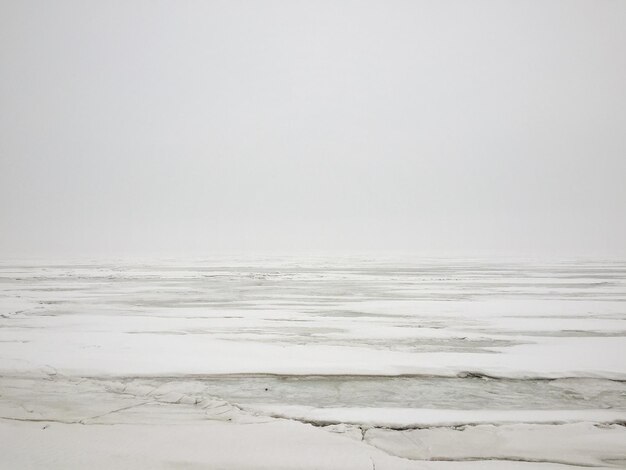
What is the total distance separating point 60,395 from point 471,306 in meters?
8.12

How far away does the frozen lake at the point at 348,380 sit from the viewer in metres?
2.88

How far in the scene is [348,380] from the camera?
441 centimetres

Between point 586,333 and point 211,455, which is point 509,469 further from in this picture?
point 586,333

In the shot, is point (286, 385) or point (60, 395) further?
point (286, 385)

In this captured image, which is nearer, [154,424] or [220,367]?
[154,424]

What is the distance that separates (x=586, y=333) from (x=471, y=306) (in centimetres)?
332

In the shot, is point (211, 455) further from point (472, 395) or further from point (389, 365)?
point (389, 365)

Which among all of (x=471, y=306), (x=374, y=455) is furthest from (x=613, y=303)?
(x=374, y=455)

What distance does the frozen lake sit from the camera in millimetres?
2881

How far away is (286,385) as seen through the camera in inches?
167

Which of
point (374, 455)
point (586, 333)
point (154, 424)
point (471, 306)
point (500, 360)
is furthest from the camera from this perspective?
point (471, 306)

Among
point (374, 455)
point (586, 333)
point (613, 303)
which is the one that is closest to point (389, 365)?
point (374, 455)

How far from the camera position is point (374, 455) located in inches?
105

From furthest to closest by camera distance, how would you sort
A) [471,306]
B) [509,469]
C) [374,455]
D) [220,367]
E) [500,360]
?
[471,306] → [500,360] → [220,367] → [374,455] → [509,469]
